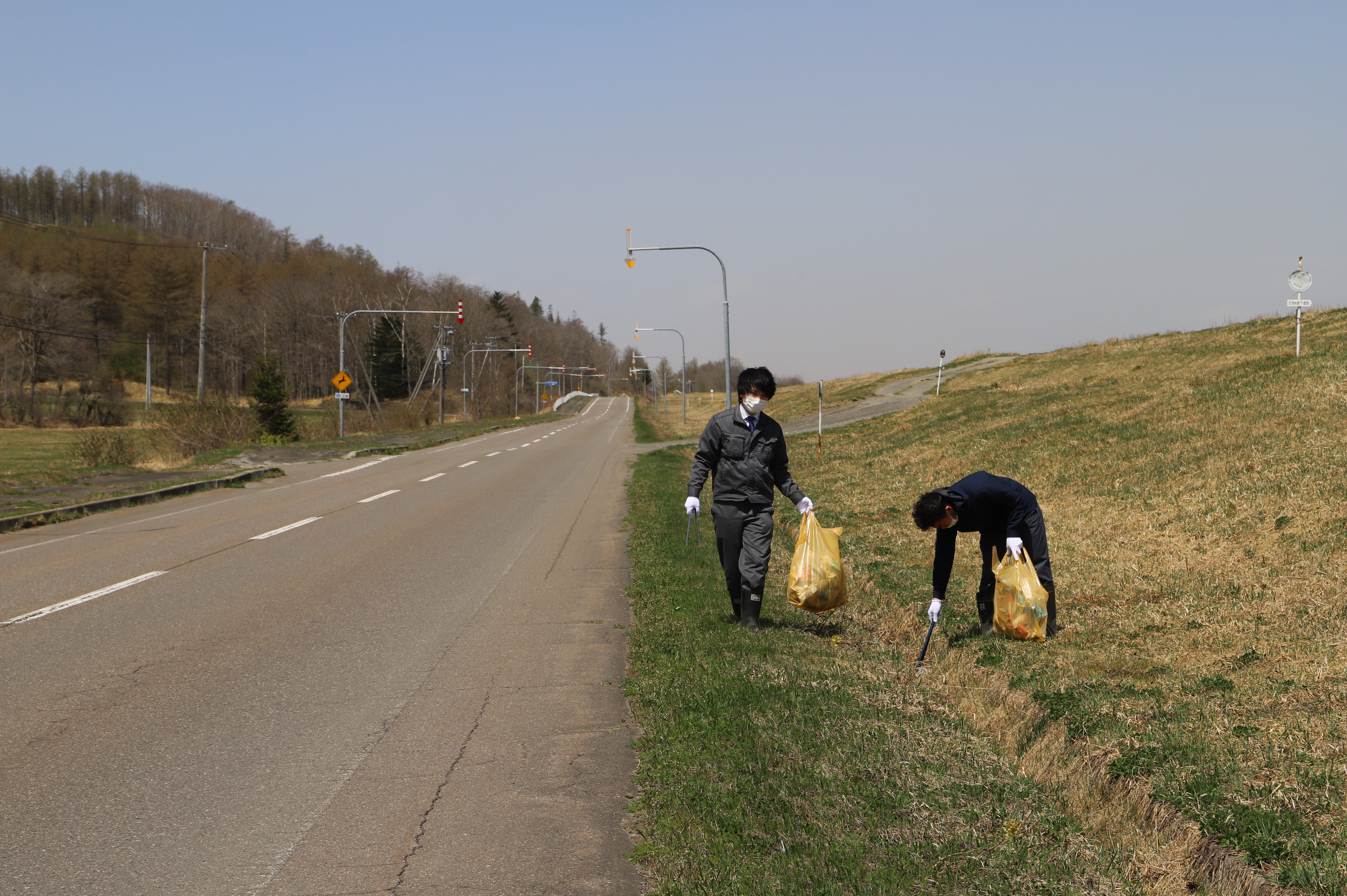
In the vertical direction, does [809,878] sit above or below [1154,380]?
below

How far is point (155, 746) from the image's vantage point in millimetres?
4801

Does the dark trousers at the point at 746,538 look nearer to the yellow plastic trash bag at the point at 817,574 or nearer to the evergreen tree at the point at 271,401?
the yellow plastic trash bag at the point at 817,574

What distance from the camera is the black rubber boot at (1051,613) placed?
301 inches

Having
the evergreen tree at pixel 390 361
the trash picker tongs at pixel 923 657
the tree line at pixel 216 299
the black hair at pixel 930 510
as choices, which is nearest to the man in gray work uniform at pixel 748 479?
the black hair at pixel 930 510

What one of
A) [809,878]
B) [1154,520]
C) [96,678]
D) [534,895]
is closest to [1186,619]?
[1154,520]

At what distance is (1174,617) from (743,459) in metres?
4.02

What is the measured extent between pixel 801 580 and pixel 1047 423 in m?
18.1

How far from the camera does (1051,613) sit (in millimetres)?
7742

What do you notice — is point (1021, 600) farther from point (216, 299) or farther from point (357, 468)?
point (216, 299)

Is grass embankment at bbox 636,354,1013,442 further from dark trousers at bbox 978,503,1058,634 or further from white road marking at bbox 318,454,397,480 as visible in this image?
dark trousers at bbox 978,503,1058,634

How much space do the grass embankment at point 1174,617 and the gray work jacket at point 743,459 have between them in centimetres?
147

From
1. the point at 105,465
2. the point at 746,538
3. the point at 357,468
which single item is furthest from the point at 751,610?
the point at 105,465

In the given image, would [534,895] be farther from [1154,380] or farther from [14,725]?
[1154,380]

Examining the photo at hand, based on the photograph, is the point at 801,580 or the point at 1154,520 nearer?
the point at 801,580
